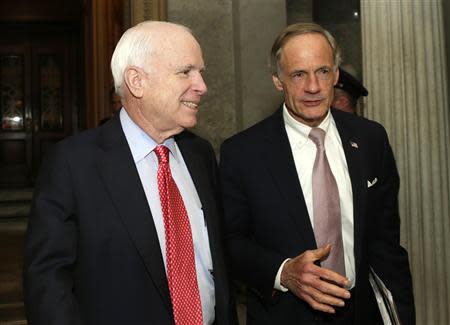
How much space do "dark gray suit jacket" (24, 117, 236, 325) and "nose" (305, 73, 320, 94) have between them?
689mm

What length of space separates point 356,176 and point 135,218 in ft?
2.69

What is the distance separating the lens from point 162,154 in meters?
1.63

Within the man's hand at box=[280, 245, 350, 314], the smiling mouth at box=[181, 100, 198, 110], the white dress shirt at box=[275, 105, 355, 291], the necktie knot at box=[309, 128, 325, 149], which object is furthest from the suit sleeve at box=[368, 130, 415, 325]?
the smiling mouth at box=[181, 100, 198, 110]

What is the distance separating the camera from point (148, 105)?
5.36 feet

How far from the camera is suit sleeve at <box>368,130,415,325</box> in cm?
195

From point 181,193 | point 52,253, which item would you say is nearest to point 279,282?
point 181,193

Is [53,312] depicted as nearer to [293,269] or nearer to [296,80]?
[293,269]

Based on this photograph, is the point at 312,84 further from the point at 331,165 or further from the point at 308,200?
the point at 308,200

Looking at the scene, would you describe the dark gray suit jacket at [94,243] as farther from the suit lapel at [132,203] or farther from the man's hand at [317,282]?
the man's hand at [317,282]

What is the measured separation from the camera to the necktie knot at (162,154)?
162 centimetres

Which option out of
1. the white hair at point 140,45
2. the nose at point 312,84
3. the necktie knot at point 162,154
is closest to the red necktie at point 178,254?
the necktie knot at point 162,154

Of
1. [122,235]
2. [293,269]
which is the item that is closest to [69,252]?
[122,235]

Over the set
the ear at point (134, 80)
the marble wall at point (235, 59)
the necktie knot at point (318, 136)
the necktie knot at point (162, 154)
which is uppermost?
the marble wall at point (235, 59)

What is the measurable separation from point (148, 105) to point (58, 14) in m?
10.2
